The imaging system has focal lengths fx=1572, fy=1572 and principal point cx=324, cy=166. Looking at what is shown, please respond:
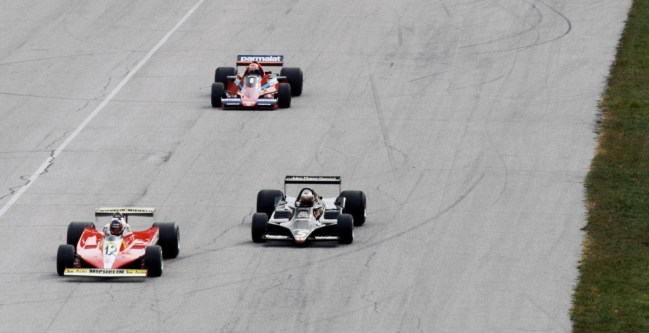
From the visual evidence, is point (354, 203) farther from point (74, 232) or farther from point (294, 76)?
point (294, 76)

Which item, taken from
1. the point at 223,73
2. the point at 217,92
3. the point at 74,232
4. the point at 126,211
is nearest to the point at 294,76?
the point at 223,73

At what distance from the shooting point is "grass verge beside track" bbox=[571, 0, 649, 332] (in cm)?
2881

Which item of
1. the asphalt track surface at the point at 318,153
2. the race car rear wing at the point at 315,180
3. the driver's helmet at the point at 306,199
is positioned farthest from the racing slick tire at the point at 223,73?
the driver's helmet at the point at 306,199

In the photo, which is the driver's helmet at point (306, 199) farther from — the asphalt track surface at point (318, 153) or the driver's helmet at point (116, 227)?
the driver's helmet at point (116, 227)

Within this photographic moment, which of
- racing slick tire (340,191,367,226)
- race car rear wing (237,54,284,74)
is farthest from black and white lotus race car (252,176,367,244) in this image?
race car rear wing (237,54,284,74)

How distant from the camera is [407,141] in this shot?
4272cm

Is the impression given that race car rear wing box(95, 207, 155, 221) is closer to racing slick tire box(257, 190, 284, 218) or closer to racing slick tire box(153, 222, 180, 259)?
racing slick tire box(153, 222, 180, 259)

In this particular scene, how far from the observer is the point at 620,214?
35.4 m

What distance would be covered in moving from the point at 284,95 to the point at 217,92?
1973 millimetres

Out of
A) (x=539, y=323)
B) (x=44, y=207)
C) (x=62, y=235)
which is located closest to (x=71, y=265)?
(x=62, y=235)

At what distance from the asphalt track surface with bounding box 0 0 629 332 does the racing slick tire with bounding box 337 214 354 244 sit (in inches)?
11.1

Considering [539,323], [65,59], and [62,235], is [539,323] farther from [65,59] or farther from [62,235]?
[65,59]

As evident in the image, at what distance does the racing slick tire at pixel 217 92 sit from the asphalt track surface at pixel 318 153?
2.15ft

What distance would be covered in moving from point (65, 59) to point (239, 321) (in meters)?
26.3
